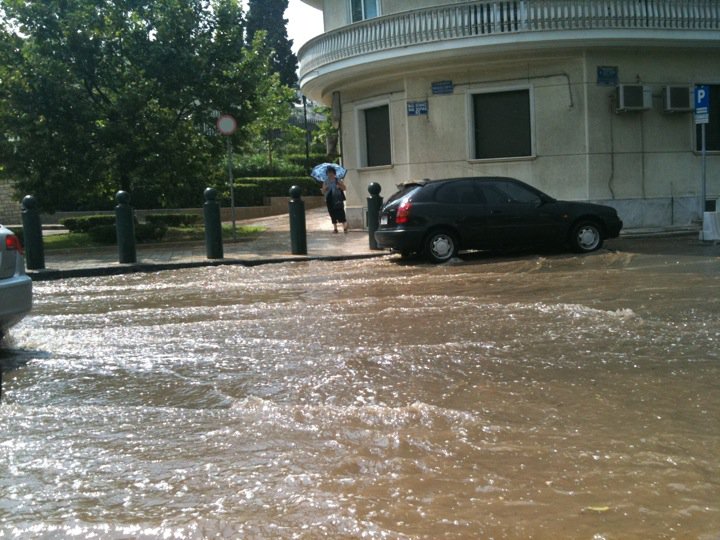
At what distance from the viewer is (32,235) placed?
13539mm

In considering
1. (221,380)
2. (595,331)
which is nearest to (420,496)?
(221,380)

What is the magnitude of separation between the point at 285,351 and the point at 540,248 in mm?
8793

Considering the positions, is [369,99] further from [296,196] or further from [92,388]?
[92,388]

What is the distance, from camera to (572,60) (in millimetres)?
18484

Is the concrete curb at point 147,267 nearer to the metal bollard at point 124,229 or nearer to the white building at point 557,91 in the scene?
the metal bollard at point 124,229

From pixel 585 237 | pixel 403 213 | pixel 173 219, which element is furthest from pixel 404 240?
pixel 173 219

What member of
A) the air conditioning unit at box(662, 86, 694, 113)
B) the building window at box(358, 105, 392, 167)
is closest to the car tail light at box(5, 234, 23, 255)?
the building window at box(358, 105, 392, 167)

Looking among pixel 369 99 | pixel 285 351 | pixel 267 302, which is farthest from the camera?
pixel 369 99

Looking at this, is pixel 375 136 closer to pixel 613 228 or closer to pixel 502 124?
pixel 502 124

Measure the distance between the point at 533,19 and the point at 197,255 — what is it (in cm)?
894

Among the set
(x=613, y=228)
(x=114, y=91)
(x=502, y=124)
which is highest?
(x=114, y=91)

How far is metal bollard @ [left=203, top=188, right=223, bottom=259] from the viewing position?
1426cm

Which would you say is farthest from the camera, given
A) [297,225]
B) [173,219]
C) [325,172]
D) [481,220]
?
[173,219]

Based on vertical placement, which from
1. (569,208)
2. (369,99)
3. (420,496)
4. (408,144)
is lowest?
(420,496)
